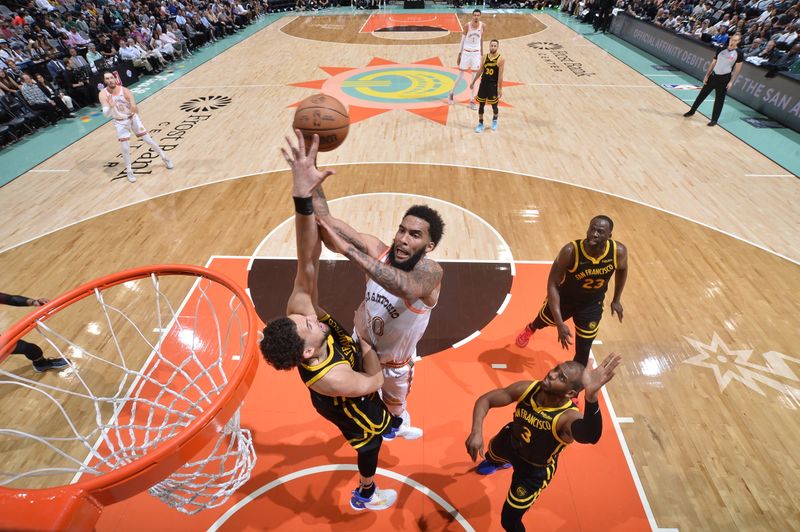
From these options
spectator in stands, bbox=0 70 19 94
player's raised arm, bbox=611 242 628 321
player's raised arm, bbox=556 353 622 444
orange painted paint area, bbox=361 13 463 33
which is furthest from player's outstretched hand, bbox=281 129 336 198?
orange painted paint area, bbox=361 13 463 33

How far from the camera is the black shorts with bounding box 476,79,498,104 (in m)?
9.26

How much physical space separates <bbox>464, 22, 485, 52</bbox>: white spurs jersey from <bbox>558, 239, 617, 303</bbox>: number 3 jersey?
27.3 feet

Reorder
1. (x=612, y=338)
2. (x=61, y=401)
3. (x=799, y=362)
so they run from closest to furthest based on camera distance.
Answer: (x=61, y=401), (x=799, y=362), (x=612, y=338)

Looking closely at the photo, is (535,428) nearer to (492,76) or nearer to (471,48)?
(492,76)

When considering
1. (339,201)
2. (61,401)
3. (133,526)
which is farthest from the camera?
(339,201)

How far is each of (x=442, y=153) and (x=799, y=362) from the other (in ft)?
21.2

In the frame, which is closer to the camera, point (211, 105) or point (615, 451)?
point (615, 451)

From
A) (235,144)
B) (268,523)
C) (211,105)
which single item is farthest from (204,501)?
(211,105)

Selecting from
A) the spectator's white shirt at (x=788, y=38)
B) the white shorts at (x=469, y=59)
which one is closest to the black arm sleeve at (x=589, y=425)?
the white shorts at (x=469, y=59)

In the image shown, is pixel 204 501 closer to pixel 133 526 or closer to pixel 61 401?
pixel 133 526

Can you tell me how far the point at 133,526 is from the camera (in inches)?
137

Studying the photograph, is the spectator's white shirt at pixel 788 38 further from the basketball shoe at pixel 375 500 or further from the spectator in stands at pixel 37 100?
the spectator in stands at pixel 37 100

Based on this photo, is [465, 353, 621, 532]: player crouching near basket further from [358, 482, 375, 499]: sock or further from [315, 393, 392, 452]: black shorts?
[358, 482, 375, 499]: sock

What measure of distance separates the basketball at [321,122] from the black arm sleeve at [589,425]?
250 centimetres
